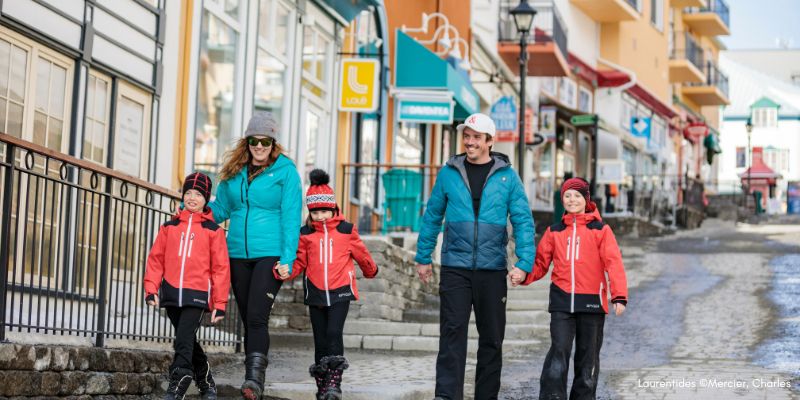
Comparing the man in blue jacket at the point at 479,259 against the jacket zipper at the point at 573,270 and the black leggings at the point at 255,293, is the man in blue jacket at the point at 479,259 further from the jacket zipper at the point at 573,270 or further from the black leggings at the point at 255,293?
the black leggings at the point at 255,293

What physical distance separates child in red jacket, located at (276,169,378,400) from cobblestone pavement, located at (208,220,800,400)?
513 millimetres

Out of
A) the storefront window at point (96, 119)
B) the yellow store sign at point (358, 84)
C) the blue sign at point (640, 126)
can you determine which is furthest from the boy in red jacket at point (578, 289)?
the blue sign at point (640, 126)

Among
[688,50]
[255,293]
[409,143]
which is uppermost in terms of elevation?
[688,50]

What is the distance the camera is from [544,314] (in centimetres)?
1507

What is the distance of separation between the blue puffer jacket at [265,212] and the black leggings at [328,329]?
665 mm

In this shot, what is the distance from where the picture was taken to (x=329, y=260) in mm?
8945

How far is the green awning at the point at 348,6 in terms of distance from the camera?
60.3 feet

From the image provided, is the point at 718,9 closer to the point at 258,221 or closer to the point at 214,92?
the point at 214,92

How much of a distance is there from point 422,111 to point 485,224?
13.4 metres

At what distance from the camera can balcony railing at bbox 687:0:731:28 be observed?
55969mm

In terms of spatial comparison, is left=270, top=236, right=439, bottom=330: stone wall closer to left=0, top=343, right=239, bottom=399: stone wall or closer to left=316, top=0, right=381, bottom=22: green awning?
left=316, top=0, right=381, bottom=22: green awning

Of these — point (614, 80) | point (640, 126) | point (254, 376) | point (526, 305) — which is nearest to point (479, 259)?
point (254, 376)

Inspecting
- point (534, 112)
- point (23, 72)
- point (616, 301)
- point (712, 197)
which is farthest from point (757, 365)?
point (712, 197)

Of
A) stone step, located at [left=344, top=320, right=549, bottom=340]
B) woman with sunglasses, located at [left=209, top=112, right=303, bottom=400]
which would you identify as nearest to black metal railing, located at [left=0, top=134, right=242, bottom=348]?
woman with sunglasses, located at [left=209, top=112, right=303, bottom=400]
